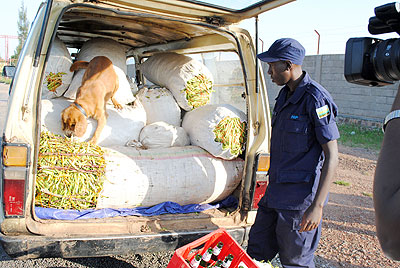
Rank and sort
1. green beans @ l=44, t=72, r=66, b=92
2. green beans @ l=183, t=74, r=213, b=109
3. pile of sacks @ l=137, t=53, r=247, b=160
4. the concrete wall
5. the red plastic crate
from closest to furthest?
1. the red plastic crate
2. pile of sacks @ l=137, t=53, r=247, b=160
3. green beans @ l=44, t=72, r=66, b=92
4. green beans @ l=183, t=74, r=213, b=109
5. the concrete wall

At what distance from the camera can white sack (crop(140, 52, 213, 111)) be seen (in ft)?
13.1

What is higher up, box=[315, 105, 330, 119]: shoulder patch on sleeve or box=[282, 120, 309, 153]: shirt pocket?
box=[315, 105, 330, 119]: shoulder patch on sleeve

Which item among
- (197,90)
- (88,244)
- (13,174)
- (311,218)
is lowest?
(88,244)

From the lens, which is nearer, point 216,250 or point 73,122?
point 216,250

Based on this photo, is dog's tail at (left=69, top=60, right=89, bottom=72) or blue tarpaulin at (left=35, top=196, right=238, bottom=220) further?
dog's tail at (left=69, top=60, right=89, bottom=72)

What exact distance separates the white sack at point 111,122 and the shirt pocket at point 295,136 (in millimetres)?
1718

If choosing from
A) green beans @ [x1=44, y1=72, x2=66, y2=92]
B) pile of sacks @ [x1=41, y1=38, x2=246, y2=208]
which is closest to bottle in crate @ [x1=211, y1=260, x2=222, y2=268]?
pile of sacks @ [x1=41, y1=38, x2=246, y2=208]

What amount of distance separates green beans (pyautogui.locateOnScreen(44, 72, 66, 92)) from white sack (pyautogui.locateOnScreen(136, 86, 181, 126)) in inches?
35.5

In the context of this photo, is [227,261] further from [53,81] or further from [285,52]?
[53,81]

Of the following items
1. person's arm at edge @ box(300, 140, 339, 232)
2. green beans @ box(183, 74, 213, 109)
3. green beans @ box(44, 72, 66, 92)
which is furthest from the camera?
green beans @ box(183, 74, 213, 109)

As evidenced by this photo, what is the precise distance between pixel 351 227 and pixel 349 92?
7.55 m

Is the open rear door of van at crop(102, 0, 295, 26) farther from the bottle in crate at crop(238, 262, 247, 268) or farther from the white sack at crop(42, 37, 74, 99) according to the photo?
the bottle in crate at crop(238, 262, 247, 268)

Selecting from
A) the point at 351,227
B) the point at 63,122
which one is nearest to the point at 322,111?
the point at 63,122

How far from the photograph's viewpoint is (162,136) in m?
3.54
